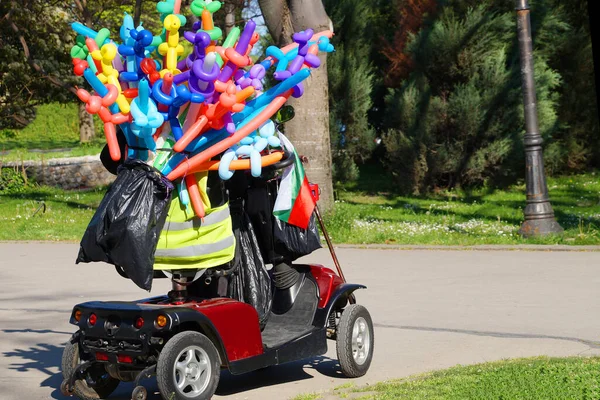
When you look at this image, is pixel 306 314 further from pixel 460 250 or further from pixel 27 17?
pixel 27 17

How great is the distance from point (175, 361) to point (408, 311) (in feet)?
13.7

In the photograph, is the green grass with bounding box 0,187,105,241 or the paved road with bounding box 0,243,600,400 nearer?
the paved road with bounding box 0,243,600,400

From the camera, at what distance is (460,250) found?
46.0 ft

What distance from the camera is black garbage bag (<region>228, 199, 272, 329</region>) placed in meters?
6.72

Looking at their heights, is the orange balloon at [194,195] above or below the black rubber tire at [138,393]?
above

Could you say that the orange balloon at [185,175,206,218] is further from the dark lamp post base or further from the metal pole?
the metal pole

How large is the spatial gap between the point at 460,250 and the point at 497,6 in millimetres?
9300

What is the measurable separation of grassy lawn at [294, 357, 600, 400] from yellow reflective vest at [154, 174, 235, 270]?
1101 millimetres

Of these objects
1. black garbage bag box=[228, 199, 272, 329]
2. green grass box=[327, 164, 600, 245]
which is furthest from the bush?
black garbage bag box=[228, 199, 272, 329]

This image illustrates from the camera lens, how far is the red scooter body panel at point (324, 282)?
701cm

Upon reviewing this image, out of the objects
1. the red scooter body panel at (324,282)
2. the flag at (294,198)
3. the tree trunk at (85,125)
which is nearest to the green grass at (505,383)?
the red scooter body panel at (324,282)

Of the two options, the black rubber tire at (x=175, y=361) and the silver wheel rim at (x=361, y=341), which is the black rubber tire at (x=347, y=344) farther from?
the black rubber tire at (x=175, y=361)

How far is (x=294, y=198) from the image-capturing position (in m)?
6.67

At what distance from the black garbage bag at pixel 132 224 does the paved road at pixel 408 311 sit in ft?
3.96
